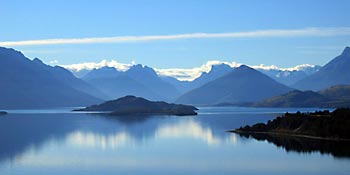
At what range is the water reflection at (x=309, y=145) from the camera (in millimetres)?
82225

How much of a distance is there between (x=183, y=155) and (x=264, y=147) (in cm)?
1567

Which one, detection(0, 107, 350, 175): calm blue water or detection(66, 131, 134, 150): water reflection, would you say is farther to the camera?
detection(66, 131, 134, 150): water reflection

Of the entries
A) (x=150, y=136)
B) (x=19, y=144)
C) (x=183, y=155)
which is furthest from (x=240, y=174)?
(x=150, y=136)

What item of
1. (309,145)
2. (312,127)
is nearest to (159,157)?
(309,145)

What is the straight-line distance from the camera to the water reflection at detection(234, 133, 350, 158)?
270 feet

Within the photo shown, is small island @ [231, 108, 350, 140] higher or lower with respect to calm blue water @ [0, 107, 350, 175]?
higher

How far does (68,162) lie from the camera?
72.9 metres

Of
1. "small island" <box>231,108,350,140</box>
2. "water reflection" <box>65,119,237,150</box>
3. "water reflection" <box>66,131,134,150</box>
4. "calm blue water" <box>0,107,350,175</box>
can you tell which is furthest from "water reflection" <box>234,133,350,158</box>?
"water reflection" <box>66,131,134,150</box>

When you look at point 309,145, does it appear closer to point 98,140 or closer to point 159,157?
point 159,157

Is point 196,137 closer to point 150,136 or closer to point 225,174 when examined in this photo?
point 150,136

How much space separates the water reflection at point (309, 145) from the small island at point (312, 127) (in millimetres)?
3179

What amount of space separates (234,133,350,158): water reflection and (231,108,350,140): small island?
3179 millimetres

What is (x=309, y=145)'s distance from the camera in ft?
301

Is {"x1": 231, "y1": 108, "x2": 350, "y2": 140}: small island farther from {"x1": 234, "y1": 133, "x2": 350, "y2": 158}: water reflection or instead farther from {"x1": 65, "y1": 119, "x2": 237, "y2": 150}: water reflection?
{"x1": 65, "y1": 119, "x2": 237, "y2": 150}: water reflection
